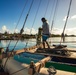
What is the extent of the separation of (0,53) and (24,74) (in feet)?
8.53

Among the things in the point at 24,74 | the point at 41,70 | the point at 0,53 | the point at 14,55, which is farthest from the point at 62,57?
the point at 0,53

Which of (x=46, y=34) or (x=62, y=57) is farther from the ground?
(x=46, y=34)

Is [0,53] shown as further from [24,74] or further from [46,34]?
[46,34]

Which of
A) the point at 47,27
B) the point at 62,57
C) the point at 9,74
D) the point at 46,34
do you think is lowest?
the point at 9,74

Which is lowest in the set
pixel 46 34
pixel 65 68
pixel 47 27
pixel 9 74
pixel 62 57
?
pixel 9 74

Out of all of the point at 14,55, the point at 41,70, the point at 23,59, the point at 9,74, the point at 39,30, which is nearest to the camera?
the point at 41,70

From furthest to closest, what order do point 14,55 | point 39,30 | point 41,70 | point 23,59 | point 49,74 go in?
point 39,30 < point 14,55 < point 23,59 < point 41,70 < point 49,74

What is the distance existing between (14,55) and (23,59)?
0.81 m

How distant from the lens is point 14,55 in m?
6.30

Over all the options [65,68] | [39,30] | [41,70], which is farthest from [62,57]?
[39,30]

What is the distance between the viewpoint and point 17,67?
4.90 meters

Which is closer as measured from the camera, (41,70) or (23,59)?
(41,70)

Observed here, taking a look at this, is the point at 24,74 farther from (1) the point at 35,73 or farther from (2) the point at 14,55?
(2) the point at 14,55

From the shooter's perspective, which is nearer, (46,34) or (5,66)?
(5,66)
